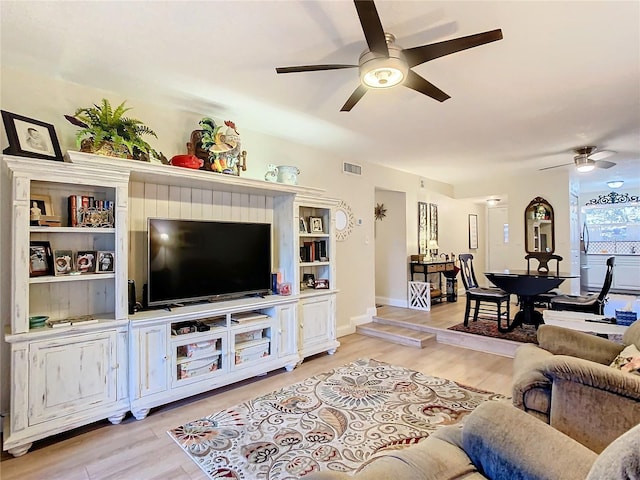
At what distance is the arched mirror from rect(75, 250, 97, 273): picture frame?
6804 millimetres

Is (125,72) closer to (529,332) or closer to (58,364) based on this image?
(58,364)

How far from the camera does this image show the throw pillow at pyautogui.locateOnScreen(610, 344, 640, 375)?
159cm

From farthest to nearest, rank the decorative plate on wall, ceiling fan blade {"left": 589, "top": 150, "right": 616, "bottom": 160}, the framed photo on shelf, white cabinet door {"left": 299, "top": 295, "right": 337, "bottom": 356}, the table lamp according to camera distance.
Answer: the table lamp → the decorative plate on wall → ceiling fan blade {"left": 589, "top": 150, "right": 616, "bottom": 160} → the framed photo on shelf → white cabinet door {"left": 299, "top": 295, "right": 337, "bottom": 356}

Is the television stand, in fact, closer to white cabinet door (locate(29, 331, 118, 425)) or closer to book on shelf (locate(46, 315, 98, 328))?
white cabinet door (locate(29, 331, 118, 425))

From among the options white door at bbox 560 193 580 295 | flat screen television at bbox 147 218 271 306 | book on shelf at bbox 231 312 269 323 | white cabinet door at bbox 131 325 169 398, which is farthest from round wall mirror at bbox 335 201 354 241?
white door at bbox 560 193 580 295

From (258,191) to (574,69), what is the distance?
2.89m

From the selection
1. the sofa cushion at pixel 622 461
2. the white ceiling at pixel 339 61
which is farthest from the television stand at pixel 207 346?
the sofa cushion at pixel 622 461

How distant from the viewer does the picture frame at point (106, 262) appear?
103 inches

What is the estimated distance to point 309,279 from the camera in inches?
168

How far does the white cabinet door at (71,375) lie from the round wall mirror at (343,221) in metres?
3.08

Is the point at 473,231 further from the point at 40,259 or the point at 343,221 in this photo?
the point at 40,259

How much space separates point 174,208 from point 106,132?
88 centimetres

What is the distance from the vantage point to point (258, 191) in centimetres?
368

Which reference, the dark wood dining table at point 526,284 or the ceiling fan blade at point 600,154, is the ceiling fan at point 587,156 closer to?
the ceiling fan blade at point 600,154
